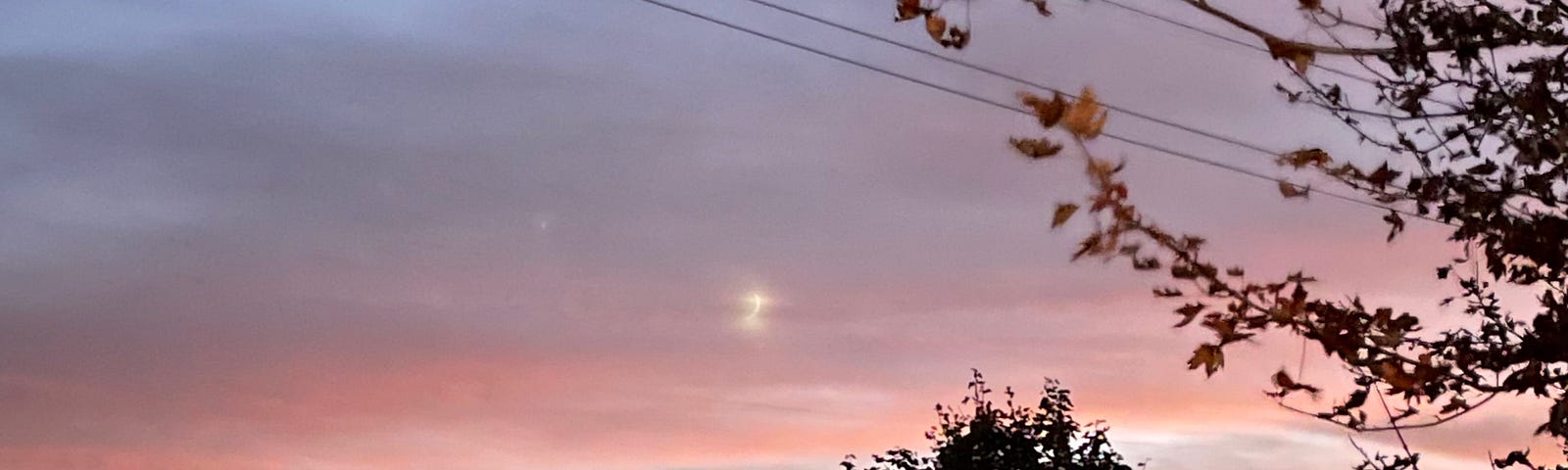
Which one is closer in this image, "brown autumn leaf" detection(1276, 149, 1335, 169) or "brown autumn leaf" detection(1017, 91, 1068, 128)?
"brown autumn leaf" detection(1017, 91, 1068, 128)

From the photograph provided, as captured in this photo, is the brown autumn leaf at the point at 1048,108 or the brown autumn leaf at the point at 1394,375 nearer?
the brown autumn leaf at the point at 1048,108

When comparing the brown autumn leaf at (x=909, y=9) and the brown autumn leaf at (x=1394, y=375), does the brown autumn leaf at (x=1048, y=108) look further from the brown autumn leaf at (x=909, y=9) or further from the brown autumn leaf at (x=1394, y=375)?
the brown autumn leaf at (x=1394, y=375)

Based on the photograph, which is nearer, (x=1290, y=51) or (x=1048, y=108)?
(x=1048, y=108)

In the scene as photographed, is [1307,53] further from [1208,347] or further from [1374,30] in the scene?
[1208,347]

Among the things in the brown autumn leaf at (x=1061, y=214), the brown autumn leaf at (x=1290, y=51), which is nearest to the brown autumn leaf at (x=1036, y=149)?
the brown autumn leaf at (x=1061, y=214)

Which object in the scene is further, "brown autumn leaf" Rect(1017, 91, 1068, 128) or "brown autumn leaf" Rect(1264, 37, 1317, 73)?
"brown autumn leaf" Rect(1264, 37, 1317, 73)

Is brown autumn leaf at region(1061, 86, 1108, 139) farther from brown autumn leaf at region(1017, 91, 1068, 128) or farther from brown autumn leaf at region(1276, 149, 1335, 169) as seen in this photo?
brown autumn leaf at region(1276, 149, 1335, 169)

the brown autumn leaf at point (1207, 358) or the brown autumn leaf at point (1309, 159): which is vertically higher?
the brown autumn leaf at point (1309, 159)

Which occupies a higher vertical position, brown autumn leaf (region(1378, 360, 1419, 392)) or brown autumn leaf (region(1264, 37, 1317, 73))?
brown autumn leaf (region(1264, 37, 1317, 73))

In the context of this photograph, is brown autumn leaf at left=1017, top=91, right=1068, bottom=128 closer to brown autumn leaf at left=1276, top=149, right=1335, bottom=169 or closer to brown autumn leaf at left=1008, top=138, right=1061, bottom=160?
brown autumn leaf at left=1008, top=138, right=1061, bottom=160

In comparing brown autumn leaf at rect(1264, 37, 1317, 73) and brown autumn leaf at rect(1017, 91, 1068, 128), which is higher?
brown autumn leaf at rect(1264, 37, 1317, 73)

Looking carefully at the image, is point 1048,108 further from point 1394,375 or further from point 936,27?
point 1394,375

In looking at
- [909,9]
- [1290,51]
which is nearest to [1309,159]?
[1290,51]

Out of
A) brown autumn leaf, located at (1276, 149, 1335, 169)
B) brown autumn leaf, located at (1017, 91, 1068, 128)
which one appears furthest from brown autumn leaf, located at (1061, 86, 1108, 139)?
brown autumn leaf, located at (1276, 149, 1335, 169)
